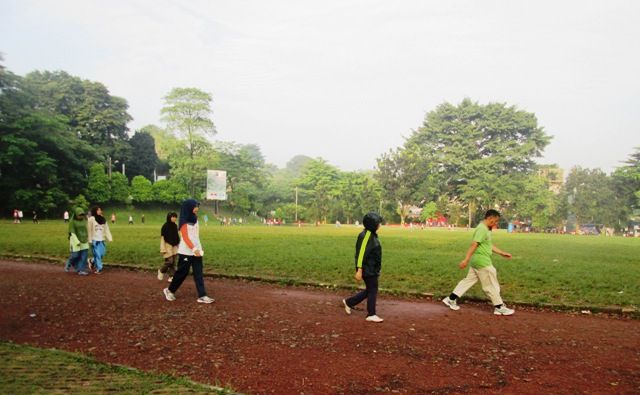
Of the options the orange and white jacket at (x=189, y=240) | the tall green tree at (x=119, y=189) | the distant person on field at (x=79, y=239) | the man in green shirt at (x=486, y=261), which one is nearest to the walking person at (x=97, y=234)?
the distant person on field at (x=79, y=239)

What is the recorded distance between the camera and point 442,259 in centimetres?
1466

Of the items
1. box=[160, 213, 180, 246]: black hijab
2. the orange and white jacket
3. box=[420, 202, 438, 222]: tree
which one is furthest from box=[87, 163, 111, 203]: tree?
the orange and white jacket

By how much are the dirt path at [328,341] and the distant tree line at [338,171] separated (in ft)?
148

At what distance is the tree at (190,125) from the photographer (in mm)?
57125

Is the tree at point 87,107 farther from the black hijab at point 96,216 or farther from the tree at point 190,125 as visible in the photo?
the black hijab at point 96,216

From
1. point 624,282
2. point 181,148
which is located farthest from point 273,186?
point 624,282

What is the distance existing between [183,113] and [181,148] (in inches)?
180

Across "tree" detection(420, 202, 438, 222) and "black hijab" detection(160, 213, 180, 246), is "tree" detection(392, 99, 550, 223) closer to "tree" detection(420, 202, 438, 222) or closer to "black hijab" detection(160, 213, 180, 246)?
"tree" detection(420, 202, 438, 222)

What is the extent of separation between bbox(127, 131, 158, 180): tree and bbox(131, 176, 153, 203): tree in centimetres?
821

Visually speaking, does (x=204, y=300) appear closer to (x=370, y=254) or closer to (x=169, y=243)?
(x=169, y=243)

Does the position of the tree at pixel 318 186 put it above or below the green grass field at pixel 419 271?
above

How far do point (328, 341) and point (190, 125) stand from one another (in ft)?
184

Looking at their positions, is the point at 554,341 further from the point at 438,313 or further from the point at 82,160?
the point at 82,160

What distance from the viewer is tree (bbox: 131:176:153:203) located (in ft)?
179
